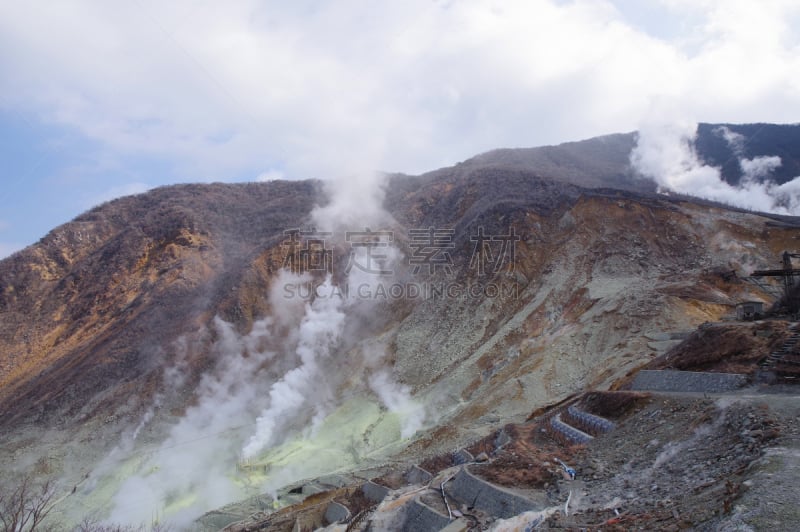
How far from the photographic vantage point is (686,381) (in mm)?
16016

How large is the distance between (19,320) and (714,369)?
55069 mm

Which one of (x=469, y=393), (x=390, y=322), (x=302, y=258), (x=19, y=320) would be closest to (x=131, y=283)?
(x=19, y=320)

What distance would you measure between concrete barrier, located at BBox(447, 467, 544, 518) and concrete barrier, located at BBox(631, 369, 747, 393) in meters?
6.88

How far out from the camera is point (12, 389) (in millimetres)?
42500

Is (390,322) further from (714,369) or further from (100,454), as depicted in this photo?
(714,369)

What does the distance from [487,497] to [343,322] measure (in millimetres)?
30476

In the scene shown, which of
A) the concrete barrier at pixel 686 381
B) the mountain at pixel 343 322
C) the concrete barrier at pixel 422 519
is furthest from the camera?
the mountain at pixel 343 322

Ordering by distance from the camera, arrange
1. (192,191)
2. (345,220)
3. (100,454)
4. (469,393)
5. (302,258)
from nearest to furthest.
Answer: (469,393) < (100,454) < (302,258) < (345,220) < (192,191)

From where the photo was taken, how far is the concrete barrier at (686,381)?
14828 mm

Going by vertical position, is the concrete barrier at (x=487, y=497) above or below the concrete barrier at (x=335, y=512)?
above

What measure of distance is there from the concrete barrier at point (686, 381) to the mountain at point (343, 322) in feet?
9.42

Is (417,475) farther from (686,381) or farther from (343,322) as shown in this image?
(343,322)

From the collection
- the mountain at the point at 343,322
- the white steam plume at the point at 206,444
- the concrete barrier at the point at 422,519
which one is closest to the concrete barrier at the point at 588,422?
the mountain at the point at 343,322

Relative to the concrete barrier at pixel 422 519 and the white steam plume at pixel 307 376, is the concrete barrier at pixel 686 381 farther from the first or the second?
the white steam plume at pixel 307 376
